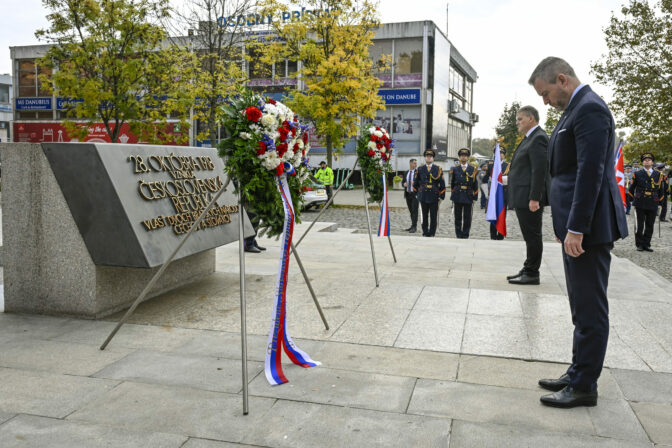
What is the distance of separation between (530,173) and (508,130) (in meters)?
79.1

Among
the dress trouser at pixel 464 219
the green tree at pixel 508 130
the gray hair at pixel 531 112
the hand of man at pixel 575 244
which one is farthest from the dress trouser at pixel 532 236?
the green tree at pixel 508 130

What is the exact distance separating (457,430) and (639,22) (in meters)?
28.1

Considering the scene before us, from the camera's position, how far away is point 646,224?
42.9 feet

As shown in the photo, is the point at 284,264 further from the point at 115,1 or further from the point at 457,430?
the point at 115,1

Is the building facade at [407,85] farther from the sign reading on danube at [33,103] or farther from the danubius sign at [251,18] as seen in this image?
the danubius sign at [251,18]

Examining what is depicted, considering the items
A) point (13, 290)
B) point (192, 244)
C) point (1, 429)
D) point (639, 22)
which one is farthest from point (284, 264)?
point (639, 22)

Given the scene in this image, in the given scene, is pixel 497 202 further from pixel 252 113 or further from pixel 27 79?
pixel 27 79

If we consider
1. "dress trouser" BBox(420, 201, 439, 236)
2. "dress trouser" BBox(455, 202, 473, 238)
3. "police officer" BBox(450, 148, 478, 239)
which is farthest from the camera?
"dress trouser" BBox(420, 201, 439, 236)

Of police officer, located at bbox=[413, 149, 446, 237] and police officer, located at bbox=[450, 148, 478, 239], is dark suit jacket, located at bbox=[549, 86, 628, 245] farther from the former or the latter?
police officer, located at bbox=[413, 149, 446, 237]

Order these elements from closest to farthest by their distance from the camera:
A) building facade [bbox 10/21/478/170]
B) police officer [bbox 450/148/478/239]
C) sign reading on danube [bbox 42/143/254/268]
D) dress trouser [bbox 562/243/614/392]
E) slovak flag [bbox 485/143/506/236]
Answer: dress trouser [bbox 562/243/614/392] → sign reading on danube [bbox 42/143/254/268] → slovak flag [bbox 485/143/506/236] → police officer [bbox 450/148/478/239] → building facade [bbox 10/21/478/170]

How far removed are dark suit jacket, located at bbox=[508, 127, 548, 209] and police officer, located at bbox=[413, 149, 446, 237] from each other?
632 cm

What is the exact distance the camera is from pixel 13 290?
582cm

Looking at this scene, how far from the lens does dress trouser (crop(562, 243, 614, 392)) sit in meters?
3.65

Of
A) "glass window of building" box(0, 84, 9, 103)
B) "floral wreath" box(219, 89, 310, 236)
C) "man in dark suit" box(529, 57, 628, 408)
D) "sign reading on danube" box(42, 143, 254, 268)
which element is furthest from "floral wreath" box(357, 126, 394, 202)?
"glass window of building" box(0, 84, 9, 103)
